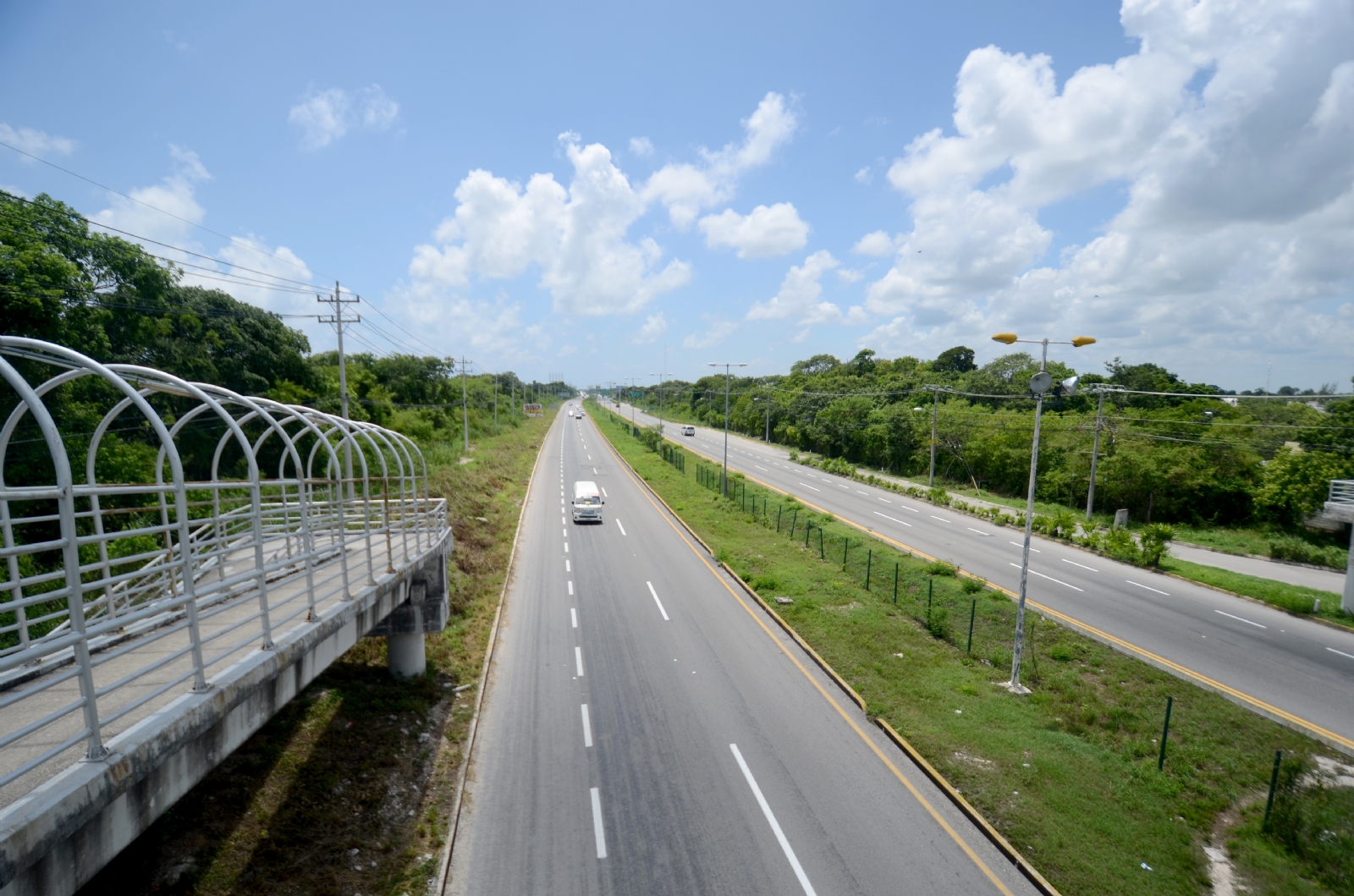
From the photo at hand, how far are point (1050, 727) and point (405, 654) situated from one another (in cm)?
1359

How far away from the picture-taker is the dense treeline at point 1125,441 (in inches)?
1174

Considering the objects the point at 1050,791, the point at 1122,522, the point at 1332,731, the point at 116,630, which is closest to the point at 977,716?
the point at 1050,791

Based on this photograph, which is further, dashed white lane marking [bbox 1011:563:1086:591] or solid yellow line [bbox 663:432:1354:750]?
dashed white lane marking [bbox 1011:563:1086:591]

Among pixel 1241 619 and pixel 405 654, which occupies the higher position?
pixel 405 654

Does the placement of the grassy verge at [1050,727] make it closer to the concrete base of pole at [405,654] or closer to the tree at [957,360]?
the concrete base of pole at [405,654]

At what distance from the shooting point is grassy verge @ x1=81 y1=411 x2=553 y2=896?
7879 millimetres

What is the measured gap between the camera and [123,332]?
2388 cm

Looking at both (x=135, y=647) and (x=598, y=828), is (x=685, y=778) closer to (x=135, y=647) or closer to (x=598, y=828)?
(x=598, y=828)

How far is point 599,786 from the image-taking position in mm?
10102

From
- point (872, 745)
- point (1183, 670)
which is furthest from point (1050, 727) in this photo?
point (1183, 670)

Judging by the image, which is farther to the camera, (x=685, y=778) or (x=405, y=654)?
(x=405, y=654)

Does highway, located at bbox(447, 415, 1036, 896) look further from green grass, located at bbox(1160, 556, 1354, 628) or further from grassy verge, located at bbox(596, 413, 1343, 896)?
green grass, located at bbox(1160, 556, 1354, 628)

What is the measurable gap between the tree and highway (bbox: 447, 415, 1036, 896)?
265 ft

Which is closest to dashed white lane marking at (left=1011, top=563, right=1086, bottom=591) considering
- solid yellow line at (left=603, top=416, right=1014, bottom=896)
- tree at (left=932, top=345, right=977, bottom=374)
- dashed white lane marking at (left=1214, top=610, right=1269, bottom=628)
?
dashed white lane marking at (left=1214, top=610, right=1269, bottom=628)
